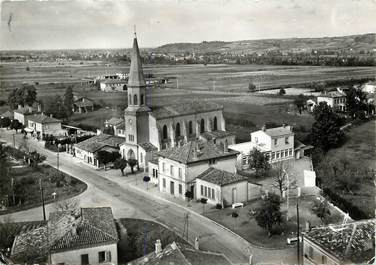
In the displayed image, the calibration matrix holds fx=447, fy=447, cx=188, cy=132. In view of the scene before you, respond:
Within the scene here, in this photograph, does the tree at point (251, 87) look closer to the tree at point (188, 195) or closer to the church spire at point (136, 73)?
the church spire at point (136, 73)

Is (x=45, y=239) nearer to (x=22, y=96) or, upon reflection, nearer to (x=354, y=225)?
(x=354, y=225)

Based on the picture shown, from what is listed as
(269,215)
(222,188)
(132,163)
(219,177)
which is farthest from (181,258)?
(132,163)

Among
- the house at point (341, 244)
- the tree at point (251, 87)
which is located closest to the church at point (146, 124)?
the house at point (341, 244)

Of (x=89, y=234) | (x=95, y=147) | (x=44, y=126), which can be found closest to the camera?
(x=89, y=234)

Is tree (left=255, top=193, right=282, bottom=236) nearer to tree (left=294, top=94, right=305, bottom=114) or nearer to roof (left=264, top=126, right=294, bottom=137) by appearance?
roof (left=264, top=126, right=294, bottom=137)

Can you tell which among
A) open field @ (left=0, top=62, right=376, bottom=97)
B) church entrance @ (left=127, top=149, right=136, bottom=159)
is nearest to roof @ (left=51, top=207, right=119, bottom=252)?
church entrance @ (left=127, top=149, right=136, bottom=159)

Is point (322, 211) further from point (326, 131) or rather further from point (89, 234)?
point (326, 131)
